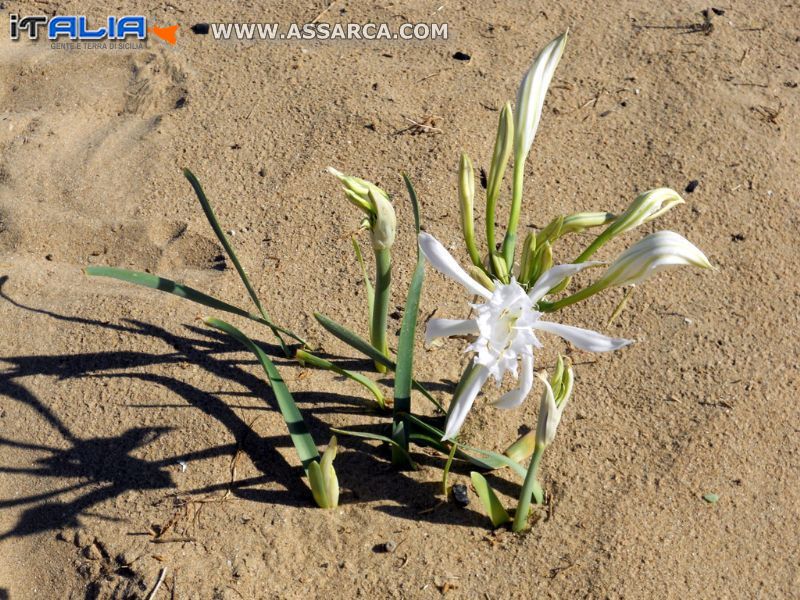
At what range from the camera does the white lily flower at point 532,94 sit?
1.66 meters

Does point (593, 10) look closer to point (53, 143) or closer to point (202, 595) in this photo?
point (53, 143)

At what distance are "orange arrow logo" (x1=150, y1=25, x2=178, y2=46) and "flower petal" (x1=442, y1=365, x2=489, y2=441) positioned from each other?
2.58 m

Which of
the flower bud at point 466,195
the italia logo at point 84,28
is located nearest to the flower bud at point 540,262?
the flower bud at point 466,195

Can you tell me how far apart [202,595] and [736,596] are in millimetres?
1277

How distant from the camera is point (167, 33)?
3473mm

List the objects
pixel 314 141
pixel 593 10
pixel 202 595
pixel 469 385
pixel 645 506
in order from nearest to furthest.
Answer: pixel 469 385 < pixel 202 595 < pixel 645 506 < pixel 314 141 < pixel 593 10

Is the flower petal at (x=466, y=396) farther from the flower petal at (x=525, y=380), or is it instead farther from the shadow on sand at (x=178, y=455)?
the shadow on sand at (x=178, y=455)

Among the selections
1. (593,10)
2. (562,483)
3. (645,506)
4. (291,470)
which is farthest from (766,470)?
(593,10)

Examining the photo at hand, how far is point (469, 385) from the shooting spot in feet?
4.97

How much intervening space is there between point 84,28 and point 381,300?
2.43m

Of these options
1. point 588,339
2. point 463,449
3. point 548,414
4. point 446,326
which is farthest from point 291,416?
point 588,339

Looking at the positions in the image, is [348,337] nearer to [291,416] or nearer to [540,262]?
[291,416]

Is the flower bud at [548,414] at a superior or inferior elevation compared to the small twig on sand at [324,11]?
inferior

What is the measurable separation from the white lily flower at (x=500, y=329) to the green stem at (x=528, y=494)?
0.20 metres
